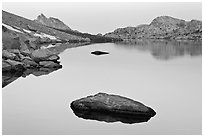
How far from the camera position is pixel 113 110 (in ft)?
50.3

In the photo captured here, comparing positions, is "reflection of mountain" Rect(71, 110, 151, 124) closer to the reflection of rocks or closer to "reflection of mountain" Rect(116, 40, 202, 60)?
the reflection of rocks

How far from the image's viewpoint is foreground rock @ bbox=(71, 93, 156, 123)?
49.3 ft

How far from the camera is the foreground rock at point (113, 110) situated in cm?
1503

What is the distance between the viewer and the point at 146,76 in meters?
30.2

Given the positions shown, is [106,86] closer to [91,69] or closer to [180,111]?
→ [180,111]

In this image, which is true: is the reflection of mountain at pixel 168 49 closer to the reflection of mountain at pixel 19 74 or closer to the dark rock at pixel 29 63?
the reflection of mountain at pixel 19 74

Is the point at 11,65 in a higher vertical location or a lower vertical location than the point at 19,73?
higher

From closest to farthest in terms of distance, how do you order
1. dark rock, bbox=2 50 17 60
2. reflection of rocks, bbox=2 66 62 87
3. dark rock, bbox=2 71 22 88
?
dark rock, bbox=2 71 22 88, reflection of rocks, bbox=2 66 62 87, dark rock, bbox=2 50 17 60

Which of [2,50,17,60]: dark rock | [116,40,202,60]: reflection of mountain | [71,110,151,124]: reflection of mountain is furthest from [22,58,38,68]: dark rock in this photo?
[116,40,202,60]: reflection of mountain

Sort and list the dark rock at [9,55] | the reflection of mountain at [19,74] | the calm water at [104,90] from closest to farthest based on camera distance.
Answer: the calm water at [104,90], the reflection of mountain at [19,74], the dark rock at [9,55]

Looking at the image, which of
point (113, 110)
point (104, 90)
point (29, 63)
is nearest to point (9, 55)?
point (29, 63)

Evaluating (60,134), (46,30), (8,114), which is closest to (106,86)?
(8,114)

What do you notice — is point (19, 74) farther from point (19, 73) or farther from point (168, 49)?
point (168, 49)

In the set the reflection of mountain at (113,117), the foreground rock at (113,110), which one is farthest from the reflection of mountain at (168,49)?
the reflection of mountain at (113,117)
